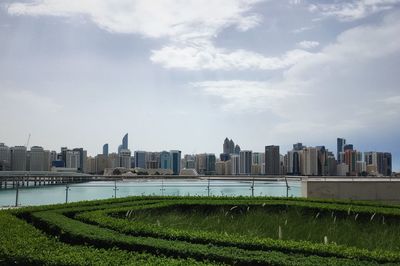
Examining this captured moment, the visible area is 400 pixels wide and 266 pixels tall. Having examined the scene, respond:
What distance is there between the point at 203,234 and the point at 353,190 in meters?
12.4

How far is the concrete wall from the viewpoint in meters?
18.0

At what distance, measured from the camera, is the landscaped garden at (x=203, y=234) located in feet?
20.6

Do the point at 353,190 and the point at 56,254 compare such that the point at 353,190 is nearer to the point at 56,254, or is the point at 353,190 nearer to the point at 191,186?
the point at 191,186

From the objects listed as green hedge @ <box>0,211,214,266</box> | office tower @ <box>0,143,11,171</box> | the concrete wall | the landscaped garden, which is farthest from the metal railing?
office tower @ <box>0,143,11,171</box>

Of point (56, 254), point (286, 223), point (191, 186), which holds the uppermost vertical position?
point (191, 186)

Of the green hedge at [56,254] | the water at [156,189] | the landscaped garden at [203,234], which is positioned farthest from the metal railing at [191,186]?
the green hedge at [56,254]

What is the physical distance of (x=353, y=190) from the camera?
1817 cm

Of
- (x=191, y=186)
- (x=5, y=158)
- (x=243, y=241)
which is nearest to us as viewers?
(x=243, y=241)

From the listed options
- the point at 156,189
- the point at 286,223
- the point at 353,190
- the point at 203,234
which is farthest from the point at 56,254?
the point at 353,190

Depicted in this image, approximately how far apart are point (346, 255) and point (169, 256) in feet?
8.41

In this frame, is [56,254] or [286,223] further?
[286,223]

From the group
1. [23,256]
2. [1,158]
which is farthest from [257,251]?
[1,158]

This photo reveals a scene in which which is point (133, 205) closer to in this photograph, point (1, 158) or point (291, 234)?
point (291, 234)

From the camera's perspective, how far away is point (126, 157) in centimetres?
16950
